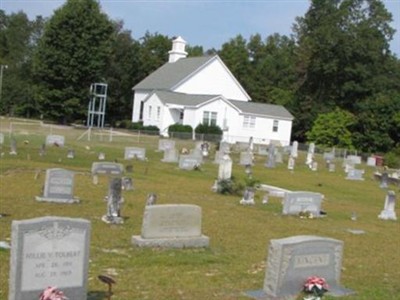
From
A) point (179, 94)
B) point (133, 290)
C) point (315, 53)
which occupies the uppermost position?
point (315, 53)

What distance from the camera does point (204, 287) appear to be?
32.0ft

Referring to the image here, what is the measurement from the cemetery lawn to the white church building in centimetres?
2945

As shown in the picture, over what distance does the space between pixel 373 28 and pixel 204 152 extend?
132ft

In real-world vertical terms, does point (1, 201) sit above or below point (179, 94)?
below

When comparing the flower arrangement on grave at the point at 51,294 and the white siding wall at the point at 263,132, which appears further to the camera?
the white siding wall at the point at 263,132

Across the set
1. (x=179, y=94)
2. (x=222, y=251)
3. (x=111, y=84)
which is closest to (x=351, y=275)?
(x=222, y=251)

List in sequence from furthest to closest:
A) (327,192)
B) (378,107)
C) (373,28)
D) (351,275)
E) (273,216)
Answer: (373,28), (378,107), (327,192), (273,216), (351,275)

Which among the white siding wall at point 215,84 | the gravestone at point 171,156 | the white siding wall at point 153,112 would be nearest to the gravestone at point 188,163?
the gravestone at point 171,156

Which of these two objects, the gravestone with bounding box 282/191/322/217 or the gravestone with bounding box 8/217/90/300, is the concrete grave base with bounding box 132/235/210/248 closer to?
the gravestone with bounding box 8/217/90/300

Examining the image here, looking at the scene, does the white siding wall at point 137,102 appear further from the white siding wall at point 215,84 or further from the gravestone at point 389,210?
the gravestone at point 389,210

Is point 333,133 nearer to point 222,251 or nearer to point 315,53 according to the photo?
point 315,53

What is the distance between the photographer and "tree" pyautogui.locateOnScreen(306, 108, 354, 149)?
6581 centimetres

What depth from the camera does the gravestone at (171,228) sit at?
12.5 metres

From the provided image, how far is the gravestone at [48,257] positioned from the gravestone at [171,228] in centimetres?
410
